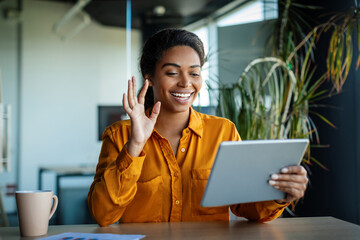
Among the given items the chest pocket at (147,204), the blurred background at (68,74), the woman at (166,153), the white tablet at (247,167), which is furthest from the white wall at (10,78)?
the white tablet at (247,167)

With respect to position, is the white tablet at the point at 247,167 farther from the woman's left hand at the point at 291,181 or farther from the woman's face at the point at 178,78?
the woman's face at the point at 178,78

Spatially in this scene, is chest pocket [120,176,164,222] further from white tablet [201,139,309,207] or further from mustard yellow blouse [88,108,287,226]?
white tablet [201,139,309,207]

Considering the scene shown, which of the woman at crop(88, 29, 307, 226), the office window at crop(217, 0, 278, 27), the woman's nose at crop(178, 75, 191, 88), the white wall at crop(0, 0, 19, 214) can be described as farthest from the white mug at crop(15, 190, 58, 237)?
the white wall at crop(0, 0, 19, 214)

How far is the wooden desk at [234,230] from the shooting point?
44.3 inches

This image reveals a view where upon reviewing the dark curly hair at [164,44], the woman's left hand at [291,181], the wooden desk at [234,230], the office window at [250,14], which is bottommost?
the wooden desk at [234,230]

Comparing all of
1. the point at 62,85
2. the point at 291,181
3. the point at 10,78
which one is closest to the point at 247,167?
the point at 291,181

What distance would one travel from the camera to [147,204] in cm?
160

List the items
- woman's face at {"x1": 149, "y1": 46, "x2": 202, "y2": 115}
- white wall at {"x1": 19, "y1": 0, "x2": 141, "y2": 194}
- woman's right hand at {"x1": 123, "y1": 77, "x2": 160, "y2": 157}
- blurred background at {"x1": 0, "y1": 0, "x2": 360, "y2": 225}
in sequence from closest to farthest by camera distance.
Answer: woman's right hand at {"x1": 123, "y1": 77, "x2": 160, "y2": 157}
woman's face at {"x1": 149, "y1": 46, "x2": 202, "y2": 115}
blurred background at {"x1": 0, "y1": 0, "x2": 360, "y2": 225}
white wall at {"x1": 19, "y1": 0, "x2": 141, "y2": 194}

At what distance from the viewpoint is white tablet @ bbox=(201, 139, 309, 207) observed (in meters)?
1.08

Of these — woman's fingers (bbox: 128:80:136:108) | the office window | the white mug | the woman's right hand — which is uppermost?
the office window

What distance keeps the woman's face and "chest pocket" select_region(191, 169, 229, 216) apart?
30 centimetres

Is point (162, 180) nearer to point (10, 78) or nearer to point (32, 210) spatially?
point (32, 210)

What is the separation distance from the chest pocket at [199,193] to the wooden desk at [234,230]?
0.78 feet

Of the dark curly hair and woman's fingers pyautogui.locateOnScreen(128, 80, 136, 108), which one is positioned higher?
the dark curly hair
